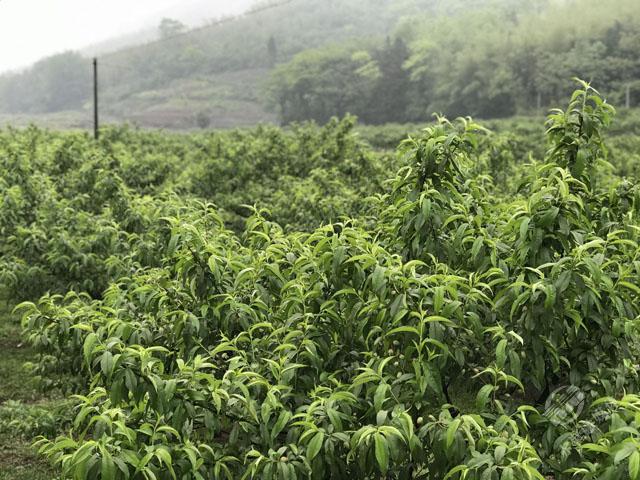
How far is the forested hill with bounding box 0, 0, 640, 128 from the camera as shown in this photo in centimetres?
6931

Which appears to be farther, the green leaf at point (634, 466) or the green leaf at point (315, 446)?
the green leaf at point (315, 446)

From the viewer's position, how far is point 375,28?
176 m

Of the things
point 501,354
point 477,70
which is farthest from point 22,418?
point 477,70

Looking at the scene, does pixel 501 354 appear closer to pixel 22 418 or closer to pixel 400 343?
pixel 400 343

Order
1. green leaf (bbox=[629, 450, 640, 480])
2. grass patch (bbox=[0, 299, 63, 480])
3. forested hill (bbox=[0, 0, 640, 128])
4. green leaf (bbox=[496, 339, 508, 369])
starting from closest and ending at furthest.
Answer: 1. green leaf (bbox=[629, 450, 640, 480])
2. green leaf (bbox=[496, 339, 508, 369])
3. grass patch (bbox=[0, 299, 63, 480])
4. forested hill (bbox=[0, 0, 640, 128])

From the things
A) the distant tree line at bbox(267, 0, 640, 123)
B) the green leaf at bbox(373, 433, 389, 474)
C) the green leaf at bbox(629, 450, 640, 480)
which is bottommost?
the distant tree line at bbox(267, 0, 640, 123)

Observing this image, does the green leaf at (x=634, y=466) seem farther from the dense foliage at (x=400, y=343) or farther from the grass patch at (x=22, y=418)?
the grass patch at (x=22, y=418)

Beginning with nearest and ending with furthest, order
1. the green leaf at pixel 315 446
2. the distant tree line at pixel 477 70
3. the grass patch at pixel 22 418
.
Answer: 1. the green leaf at pixel 315 446
2. the grass patch at pixel 22 418
3. the distant tree line at pixel 477 70

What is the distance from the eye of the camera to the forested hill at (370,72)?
6931 cm

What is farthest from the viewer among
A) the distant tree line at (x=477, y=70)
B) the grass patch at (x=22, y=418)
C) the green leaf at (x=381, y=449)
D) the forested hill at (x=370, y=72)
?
the forested hill at (x=370, y=72)

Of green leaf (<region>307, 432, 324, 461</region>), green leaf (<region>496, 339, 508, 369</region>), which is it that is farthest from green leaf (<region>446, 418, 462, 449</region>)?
green leaf (<region>307, 432, 324, 461</region>)

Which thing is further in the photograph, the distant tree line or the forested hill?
the forested hill

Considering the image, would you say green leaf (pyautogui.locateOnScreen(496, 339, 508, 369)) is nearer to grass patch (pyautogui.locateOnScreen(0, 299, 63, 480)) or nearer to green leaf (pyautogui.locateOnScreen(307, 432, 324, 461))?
green leaf (pyautogui.locateOnScreen(307, 432, 324, 461))

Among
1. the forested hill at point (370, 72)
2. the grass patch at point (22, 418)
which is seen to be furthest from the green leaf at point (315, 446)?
the forested hill at point (370, 72)
